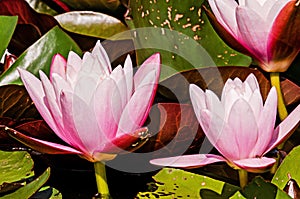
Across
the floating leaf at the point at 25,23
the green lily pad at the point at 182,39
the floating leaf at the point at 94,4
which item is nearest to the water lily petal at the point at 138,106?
the green lily pad at the point at 182,39

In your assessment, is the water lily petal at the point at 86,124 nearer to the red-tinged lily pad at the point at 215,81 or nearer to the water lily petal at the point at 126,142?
the water lily petal at the point at 126,142

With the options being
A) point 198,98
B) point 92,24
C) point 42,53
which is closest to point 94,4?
point 92,24

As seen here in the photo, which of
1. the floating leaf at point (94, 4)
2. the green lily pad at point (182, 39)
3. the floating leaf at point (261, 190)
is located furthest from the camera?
the floating leaf at point (94, 4)

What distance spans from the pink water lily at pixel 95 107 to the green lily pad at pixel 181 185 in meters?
0.08

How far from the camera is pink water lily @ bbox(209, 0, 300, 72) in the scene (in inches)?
26.2

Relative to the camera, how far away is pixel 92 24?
1.01 metres

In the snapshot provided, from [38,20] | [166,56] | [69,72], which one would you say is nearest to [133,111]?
[69,72]

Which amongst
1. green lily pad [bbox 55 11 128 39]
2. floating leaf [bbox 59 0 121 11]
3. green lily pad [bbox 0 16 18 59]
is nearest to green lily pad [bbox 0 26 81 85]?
green lily pad [bbox 0 16 18 59]

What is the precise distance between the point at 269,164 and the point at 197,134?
129mm

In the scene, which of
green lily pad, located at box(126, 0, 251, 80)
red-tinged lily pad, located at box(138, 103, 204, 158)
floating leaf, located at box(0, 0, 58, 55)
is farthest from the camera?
floating leaf, located at box(0, 0, 58, 55)

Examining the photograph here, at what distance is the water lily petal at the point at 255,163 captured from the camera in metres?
0.61

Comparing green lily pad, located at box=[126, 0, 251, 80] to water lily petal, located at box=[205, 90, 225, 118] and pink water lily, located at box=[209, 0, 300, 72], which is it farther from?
water lily petal, located at box=[205, 90, 225, 118]

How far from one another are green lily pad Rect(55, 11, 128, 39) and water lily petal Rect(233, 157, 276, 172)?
426 millimetres

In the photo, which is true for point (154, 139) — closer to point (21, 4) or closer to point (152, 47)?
point (152, 47)
